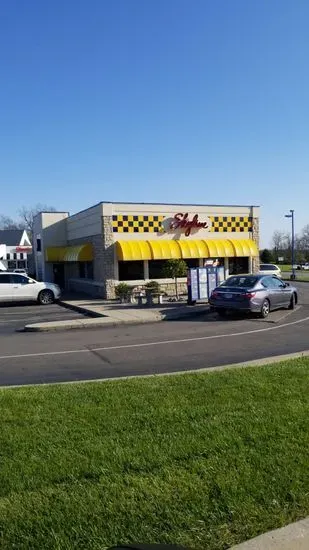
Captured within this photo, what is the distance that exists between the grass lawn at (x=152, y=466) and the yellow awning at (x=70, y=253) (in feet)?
70.2

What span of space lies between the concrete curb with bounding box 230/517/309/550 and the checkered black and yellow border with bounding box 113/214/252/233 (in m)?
23.1

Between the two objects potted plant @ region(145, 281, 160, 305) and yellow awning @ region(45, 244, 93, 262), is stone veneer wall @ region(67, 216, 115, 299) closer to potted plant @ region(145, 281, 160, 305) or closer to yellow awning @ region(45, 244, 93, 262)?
yellow awning @ region(45, 244, 93, 262)

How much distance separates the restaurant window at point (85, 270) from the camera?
29353mm

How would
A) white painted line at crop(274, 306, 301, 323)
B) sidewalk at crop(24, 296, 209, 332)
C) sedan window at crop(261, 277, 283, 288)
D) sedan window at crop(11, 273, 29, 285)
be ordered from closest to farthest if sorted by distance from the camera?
sidewalk at crop(24, 296, 209, 332), white painted line at crop(274, 306, 301, 323), sedan window at crop(261, 277, 283, 288), sedan window at crop(11, 273, 29, 285)

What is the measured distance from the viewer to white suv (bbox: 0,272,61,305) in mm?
23953

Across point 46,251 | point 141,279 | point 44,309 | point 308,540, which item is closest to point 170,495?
point 308,540

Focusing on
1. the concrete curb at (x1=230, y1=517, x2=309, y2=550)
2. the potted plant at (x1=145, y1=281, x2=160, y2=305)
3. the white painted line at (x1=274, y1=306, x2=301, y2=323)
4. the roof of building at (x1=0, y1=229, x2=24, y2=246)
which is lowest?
the white painted line at (x1=274, y1=306, x2=301, y2=323)

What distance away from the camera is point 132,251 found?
25.2 meters

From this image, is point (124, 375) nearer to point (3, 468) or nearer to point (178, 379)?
point (178, 379)

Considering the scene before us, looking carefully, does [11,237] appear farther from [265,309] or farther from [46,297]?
[265,309]

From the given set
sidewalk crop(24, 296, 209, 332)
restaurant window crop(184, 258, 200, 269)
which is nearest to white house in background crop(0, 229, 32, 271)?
restaurant window crop(184, 258, 200, 269)

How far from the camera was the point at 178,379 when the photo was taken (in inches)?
279

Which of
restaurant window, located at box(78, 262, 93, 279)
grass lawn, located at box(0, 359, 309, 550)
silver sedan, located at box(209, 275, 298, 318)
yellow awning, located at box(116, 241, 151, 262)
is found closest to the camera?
grass lawn, located at box(0, 359, 309, 550)

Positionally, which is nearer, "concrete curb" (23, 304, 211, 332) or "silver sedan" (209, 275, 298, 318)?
"concrete curb" (23, 304, 211, 332)
